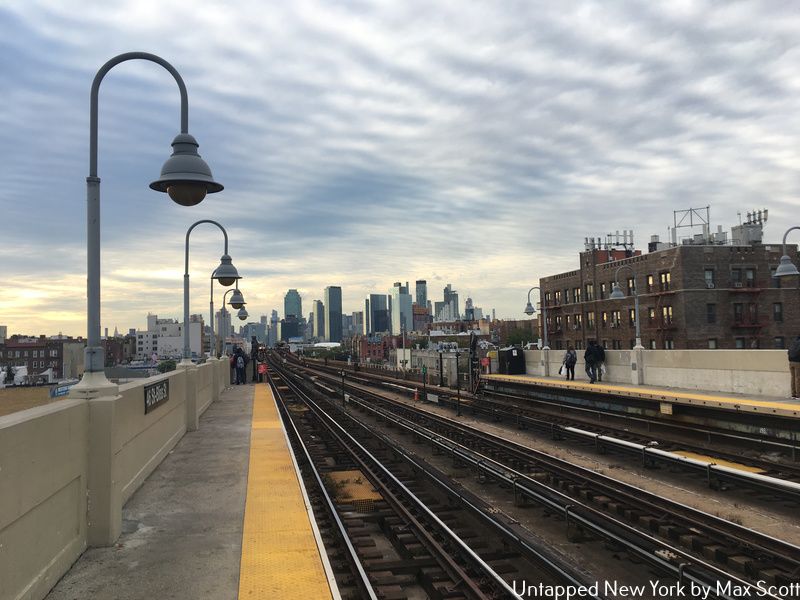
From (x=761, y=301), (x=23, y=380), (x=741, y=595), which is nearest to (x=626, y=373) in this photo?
(x=741, y=595)

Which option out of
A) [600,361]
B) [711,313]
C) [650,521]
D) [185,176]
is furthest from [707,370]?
[711,313]

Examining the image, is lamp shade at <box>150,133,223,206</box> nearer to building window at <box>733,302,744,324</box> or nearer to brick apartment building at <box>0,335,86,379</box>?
building window at <box>733,302,744,324</box>

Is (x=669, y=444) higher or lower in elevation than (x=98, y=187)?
lower

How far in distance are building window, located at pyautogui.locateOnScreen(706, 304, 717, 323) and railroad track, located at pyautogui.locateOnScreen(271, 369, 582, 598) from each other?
1789 inches

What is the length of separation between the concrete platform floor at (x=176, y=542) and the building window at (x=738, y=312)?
169 feet

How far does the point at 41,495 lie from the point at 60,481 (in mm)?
553

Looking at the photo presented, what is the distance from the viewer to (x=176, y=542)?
757cm

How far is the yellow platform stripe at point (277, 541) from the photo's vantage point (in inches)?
235

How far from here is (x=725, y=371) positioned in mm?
19531

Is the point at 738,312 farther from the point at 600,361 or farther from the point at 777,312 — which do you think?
the point at 600,361

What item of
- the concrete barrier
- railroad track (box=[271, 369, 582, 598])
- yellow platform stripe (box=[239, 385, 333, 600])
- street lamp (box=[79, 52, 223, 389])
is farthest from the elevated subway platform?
street lamp (box=[79, 52, 223, 389])

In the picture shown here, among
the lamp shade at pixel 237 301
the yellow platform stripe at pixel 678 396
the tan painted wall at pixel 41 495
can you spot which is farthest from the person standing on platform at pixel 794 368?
the lamp shade at pixel 237 301

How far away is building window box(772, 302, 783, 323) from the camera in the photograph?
52.6m

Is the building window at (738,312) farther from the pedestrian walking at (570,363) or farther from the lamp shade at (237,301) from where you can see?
the lamp shade at (237,301)
